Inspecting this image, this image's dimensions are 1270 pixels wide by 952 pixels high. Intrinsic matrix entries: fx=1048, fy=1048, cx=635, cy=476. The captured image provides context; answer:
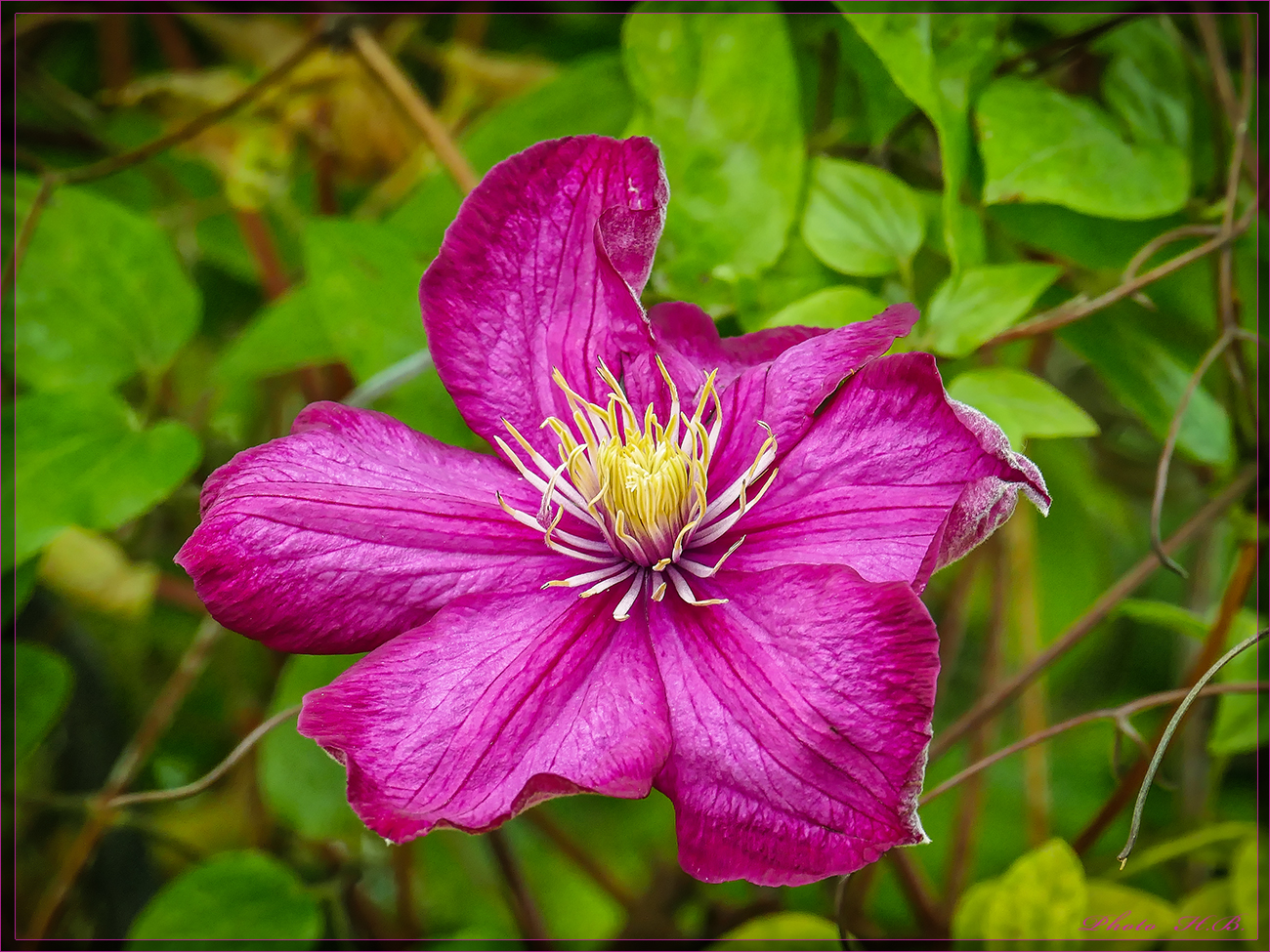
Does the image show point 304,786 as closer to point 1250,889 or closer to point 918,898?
point 918,898

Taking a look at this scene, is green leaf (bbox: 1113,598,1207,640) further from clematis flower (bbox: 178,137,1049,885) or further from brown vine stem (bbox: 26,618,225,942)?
Result: brown vine stem (bbox: 26,618,225,942)

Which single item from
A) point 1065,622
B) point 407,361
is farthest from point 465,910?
point 1065,622

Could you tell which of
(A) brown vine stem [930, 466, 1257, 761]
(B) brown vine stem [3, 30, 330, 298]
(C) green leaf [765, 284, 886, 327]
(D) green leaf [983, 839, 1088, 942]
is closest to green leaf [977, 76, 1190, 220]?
(C) green leaf [765, 284, 886, 327]

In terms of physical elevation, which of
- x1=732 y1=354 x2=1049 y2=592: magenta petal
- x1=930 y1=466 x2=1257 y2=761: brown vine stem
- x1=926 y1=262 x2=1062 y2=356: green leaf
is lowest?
x1=930 y1=466 x2=1257 y2=761: brown vine stem

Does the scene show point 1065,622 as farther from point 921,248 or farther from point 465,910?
point 465,910

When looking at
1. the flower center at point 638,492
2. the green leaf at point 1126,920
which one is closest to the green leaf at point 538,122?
the flower center at point 638,492

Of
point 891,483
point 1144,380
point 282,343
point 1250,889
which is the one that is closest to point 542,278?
point 891,483
